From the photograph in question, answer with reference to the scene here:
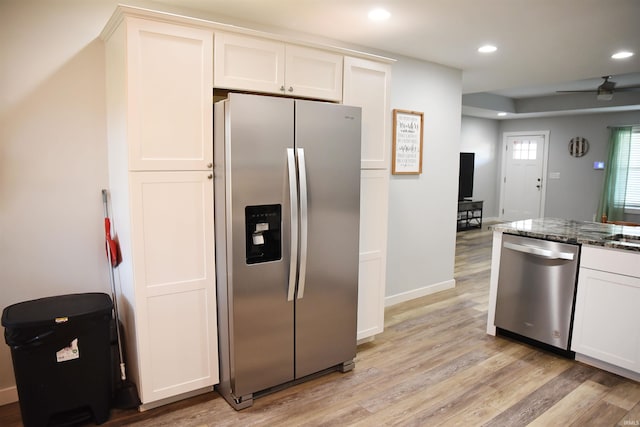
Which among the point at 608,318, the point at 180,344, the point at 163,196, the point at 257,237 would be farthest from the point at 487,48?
the point at 180,344

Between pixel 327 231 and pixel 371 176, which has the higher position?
pixel 371 176

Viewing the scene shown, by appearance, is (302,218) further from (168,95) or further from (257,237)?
(168,95)

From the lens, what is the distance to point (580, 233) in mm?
3119

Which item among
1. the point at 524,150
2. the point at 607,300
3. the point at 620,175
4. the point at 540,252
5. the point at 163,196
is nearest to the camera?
the point at 163,196

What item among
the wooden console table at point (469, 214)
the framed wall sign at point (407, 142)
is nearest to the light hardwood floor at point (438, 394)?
the framed wall sign at point (407, 142)

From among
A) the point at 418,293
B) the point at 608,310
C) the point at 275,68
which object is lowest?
the point at 418,293

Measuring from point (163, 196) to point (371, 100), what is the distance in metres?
1.61

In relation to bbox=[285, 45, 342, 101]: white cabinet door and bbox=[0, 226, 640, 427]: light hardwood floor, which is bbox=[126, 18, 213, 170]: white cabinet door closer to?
bbox=[285, 45, 342, 101]: white cabinet door

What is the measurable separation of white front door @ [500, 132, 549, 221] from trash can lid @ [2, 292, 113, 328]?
9038 millimetres

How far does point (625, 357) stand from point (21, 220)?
391cm

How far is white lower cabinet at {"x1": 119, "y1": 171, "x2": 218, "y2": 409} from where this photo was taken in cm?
221

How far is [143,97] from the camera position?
2.13m

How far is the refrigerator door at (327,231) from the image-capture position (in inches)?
98.7

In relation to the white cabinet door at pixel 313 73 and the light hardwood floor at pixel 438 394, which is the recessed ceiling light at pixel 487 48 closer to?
the white cabinet door at pixel 313 73
